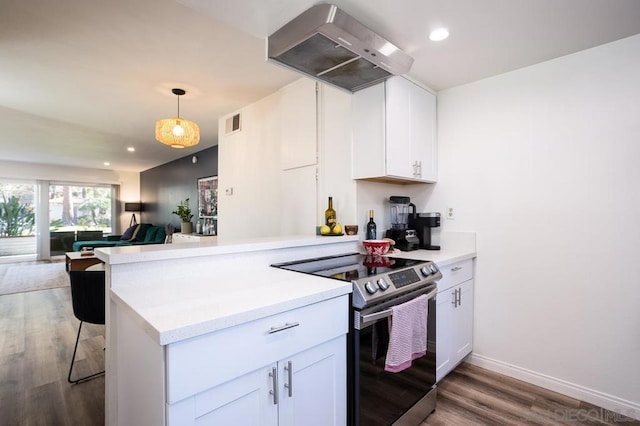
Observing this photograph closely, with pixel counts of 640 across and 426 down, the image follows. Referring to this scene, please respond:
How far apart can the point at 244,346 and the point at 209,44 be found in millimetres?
2232

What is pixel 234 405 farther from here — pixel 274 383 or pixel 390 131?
pixel 390 131

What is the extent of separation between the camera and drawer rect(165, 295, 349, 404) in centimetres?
90

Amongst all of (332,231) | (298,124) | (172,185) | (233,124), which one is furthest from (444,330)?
(172,185)

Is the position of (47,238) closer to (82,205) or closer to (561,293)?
(82,205)

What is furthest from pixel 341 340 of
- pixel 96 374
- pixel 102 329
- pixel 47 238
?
pixel 47 238

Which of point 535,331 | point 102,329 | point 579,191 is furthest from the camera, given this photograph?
point 102,329

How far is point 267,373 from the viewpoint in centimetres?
112

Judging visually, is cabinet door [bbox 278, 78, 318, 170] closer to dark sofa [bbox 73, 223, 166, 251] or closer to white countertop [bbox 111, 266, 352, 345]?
white countertop [bbox 111, 266, 352, 345]

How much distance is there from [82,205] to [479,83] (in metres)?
10.1

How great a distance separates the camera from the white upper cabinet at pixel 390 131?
229 centimetres

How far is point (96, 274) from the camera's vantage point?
7.35 feet

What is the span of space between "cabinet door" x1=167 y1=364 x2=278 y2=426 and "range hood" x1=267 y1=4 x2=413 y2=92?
1.51 m

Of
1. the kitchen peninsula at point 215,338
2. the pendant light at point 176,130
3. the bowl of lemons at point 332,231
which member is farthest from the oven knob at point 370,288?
the pendant light at point 176,130

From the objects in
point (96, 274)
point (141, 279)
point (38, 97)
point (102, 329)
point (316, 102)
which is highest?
point (38, 97)
